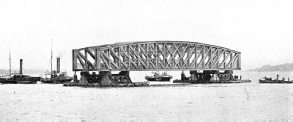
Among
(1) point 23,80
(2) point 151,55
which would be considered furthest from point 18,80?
(2) point 151,55

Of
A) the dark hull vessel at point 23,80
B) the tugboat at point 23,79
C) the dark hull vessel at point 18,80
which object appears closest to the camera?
the dark hull vessel at point 18,80

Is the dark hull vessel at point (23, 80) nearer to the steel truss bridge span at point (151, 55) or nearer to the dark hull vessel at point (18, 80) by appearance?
the dark hull vessel at point (18, 80)

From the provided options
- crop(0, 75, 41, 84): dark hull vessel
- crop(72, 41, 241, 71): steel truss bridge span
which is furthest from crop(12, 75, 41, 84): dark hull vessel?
crop(72, 41, 241, 71): steel truss bridge span

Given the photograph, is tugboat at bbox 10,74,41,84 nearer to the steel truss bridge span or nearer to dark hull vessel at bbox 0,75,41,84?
dark hull vessel at bbox 0,75,41,84

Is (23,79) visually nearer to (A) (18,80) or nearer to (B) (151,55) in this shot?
(A) (18,80)

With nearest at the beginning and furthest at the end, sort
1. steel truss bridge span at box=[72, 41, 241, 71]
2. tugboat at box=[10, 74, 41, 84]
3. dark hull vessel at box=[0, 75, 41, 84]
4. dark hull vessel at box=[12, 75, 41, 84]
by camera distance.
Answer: steel truss bridge span at box=[72, 41, 241, 71], dark hull vessel at box=[0, 75, 41, 84], tugboat at box=[10, 74, 41, 84], dark hull vessel at box=[12, 75, 41, 84]

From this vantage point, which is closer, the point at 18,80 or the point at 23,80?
the point at 18,80

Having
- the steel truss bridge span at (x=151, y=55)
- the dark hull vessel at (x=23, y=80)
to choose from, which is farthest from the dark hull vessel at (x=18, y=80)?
the steel truss bridge span at (x=151, y=55)

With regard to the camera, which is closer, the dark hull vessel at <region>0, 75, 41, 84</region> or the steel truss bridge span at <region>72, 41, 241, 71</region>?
the steel truss bridge span at <region>72, 41, 241, 71</region>
